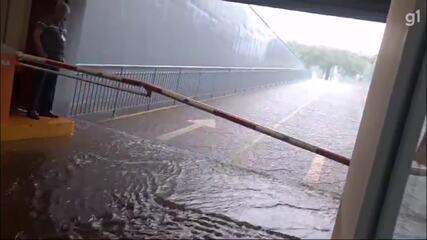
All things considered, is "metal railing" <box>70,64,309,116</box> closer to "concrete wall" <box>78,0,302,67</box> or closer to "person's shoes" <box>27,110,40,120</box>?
"concrete wall" <box>78,0,302,67</box>

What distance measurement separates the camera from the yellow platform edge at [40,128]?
5211mm

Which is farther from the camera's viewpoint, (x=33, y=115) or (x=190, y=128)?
(x=190, y=128)

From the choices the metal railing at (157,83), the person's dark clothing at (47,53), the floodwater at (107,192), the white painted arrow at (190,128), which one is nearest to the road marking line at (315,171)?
the floodwater at (107,192)

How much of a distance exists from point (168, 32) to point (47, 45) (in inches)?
359

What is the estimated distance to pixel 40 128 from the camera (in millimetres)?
5949

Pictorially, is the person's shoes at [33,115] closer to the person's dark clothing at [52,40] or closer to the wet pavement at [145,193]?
the wet pavement at [145,193]

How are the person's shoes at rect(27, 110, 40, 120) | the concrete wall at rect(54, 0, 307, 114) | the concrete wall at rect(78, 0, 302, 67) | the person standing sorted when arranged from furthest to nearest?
the concrete wall at rect(78, 0, 302, 67)
the concrete wall at rect(54, 0, 307, 114)
the person standing
the person's shoes at rect(27, 110, 40, 120)

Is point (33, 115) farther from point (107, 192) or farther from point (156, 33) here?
point (156, 33)

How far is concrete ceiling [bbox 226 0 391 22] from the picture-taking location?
32.3 feet

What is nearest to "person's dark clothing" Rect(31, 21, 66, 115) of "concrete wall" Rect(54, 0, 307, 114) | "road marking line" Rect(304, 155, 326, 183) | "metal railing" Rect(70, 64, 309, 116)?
"metal railing" Rect(70, 64, 309, 116)

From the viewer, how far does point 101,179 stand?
523 centimetres

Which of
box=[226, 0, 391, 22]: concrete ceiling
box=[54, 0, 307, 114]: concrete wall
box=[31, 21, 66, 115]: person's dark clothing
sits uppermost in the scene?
box=[226, 0, 391, 22]: concrete ceiling

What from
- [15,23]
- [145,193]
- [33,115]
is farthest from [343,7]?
[145,193]

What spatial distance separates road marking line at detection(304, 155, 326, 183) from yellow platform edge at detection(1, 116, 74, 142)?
3543mm
